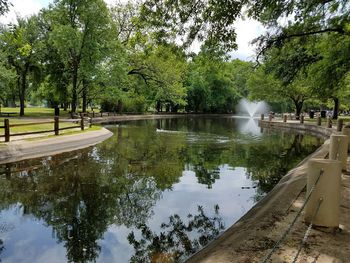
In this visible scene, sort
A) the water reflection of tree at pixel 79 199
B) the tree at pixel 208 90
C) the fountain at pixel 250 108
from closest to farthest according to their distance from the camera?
the water reflection of tree at pixel 79 199
the tree at pixel 208 90
the fountain at pixel 250 108

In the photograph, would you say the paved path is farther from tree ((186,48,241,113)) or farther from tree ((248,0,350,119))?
tree ((186,48,241,113))

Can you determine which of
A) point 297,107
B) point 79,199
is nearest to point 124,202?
point 79,199

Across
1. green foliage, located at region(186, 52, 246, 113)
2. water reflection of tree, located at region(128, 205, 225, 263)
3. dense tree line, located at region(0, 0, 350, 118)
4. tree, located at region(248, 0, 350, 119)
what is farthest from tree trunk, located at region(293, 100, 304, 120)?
water reflection of tree, located at region(128, 205, 225, 263)

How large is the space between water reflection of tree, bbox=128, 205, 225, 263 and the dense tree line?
722cm

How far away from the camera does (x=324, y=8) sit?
19875 mm

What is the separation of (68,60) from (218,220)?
126 feet

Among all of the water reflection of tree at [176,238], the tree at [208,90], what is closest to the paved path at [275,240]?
the water reflection of tree at [176,238]

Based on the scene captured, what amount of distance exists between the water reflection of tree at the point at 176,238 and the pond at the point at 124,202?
20 millimetres

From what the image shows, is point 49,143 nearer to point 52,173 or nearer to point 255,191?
point 52,173

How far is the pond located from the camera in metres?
7.42

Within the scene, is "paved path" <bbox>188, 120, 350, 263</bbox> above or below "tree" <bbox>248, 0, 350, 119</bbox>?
below

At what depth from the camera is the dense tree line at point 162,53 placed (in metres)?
13.8

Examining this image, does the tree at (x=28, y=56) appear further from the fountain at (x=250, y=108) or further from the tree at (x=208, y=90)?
the fountain at (x=250, y=108)

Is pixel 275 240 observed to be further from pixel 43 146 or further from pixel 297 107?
pixel 297 107
